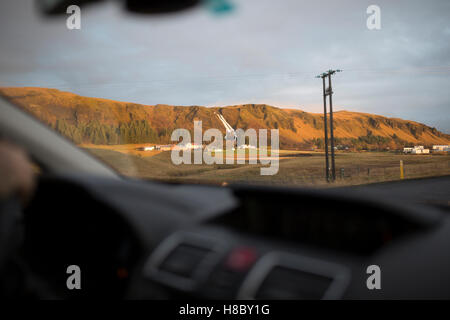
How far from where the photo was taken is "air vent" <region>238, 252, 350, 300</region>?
3.54 feet

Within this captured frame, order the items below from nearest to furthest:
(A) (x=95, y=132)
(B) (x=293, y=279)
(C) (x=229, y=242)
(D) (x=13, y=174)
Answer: (D) (x=13, y=174) < (B) (x=293, y=279) < (C) (x=229, y=242) < (A) (x=95, y=132)

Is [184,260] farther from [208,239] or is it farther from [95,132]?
[95,132]

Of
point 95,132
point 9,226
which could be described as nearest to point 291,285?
point 9,226

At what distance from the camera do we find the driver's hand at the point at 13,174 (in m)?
0.94

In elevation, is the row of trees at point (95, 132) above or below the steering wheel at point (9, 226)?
above

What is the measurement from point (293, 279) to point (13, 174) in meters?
0.99

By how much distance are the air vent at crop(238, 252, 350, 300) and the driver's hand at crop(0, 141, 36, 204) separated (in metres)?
0.83

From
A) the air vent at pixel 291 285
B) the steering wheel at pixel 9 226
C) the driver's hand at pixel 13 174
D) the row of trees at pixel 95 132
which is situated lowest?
the air vent at pixel 291 285

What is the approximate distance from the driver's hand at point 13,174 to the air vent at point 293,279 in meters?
0.83

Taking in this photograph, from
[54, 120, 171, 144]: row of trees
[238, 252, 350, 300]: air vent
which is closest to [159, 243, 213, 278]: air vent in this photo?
[238, 252, 350, 300]: air vent

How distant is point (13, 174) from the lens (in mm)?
965

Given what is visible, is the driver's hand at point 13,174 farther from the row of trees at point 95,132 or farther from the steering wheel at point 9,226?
the row of trees at point 95,132

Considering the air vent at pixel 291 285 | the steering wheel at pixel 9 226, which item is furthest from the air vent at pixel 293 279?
the steering wheel at pixel 9 226
